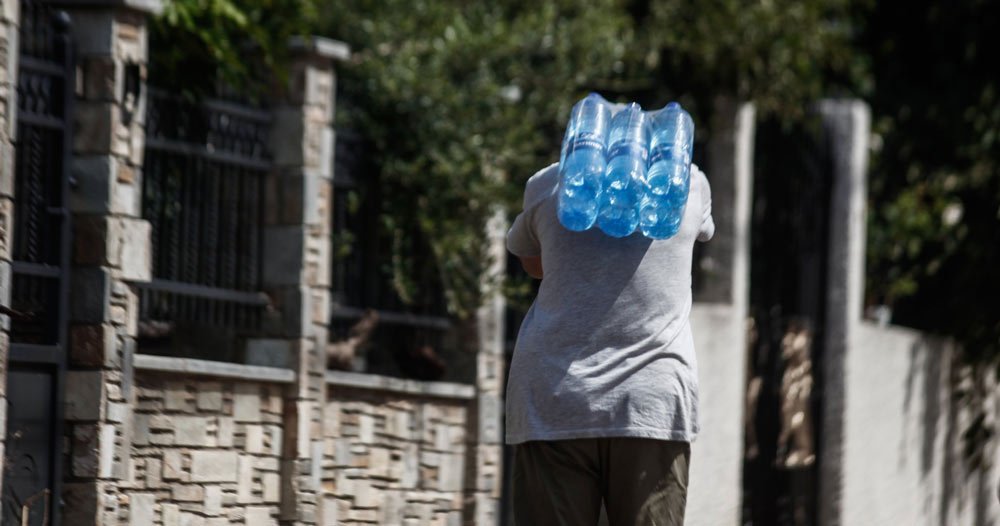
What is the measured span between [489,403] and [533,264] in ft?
13.5

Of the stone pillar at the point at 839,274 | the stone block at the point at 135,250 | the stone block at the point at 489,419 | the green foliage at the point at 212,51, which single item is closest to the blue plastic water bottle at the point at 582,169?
the stone block at the point at 135,250

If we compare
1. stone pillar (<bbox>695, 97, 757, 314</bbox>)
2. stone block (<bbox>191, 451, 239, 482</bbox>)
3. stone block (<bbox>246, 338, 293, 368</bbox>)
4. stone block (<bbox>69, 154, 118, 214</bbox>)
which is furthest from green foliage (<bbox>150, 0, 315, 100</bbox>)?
stone pillar (<bbox>695, 97, 757, 314</bbox>)

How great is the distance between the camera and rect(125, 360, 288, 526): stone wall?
6.62 metres

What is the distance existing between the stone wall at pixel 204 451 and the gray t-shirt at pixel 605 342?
8.35ft

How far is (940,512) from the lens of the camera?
11000 mm

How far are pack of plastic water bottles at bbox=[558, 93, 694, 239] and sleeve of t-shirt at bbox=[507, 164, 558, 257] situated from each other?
0.48 ft

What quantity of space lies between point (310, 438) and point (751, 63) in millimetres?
4482

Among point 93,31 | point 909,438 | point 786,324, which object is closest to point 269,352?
point 93,31

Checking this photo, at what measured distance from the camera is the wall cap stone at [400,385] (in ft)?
25.7

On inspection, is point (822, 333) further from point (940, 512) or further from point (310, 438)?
point (310, 438)

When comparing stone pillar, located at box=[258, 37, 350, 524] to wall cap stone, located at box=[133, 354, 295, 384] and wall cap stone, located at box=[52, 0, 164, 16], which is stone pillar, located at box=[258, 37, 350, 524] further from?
wall cap stone, located at box=[52, 0, 164, 16]

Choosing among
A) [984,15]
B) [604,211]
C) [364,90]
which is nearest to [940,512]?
[984,15]

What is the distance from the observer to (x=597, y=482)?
440cm

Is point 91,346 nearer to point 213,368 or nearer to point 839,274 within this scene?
point 213,368
